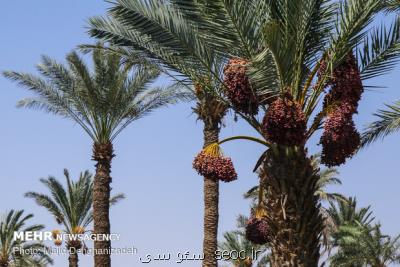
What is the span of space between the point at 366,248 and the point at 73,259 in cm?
1385

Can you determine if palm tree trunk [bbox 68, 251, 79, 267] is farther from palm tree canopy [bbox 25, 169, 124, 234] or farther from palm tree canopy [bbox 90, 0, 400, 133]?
palm tree canopy [bbox 90, 0, 400, 133]

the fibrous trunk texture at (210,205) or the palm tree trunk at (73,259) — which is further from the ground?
the fibrous trunk texture at (210,205)

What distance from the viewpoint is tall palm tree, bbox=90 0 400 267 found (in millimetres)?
9141

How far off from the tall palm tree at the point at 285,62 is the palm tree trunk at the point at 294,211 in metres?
0.01

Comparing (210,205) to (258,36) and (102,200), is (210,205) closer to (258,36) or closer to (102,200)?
(102,200)

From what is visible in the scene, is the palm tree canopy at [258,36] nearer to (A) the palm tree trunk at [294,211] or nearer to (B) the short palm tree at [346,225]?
(A) the palm tree trunk at [294,211]

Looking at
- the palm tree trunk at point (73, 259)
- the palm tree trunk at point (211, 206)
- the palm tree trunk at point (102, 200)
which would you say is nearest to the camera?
the palm tree trunk at point (211, 206)

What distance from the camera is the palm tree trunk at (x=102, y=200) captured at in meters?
19.7

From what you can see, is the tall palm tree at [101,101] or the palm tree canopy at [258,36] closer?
the palm tree canopy at [258,36]

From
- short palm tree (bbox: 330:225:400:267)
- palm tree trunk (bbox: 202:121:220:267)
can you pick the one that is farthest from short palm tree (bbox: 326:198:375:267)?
palm tree trunk (bbox: 202:121:220:267)

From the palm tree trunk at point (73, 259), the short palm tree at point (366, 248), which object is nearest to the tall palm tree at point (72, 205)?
the palm tree trunk at point (73, 259)

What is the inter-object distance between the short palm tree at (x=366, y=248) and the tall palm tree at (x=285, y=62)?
22826 mm

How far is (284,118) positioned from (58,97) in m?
13.9

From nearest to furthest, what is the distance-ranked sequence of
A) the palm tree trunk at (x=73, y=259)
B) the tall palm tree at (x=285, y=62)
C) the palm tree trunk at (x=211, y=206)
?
the tall palm tree at (x=285, y=62) → the palm tree trunk at (x=211, y=206) → the palm tree trunk at (x=73, y=259)
